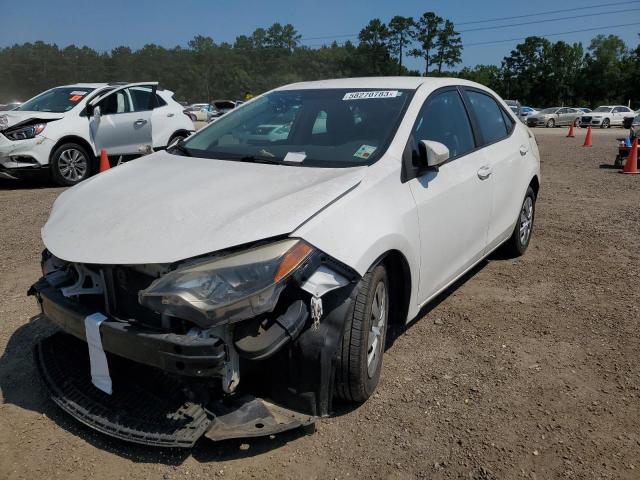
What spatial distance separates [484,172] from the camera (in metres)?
3.92

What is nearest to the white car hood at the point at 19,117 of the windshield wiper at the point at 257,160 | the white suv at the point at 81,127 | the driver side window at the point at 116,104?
the white suv at the point at 81,127

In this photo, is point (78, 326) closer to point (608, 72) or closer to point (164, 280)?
point (164, 280)

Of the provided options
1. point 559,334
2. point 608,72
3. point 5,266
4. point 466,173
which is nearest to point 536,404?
point 559,334

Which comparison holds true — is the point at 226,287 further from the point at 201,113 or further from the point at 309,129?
the point at 201,113

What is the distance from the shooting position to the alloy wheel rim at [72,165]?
29.6 feet

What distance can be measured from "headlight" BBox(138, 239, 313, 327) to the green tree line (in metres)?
65.8

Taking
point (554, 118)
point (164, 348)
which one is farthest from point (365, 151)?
point (554, 118)

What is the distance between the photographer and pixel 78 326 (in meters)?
2.45

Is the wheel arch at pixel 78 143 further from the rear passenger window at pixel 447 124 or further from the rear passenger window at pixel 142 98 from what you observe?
the rear passenger window at pixel 447 124

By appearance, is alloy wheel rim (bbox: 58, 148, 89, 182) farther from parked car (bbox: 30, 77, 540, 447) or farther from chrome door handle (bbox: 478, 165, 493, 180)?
chrome door handle (bbox: 478, 165, 493, 180)

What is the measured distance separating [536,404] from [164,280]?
79.7 inches

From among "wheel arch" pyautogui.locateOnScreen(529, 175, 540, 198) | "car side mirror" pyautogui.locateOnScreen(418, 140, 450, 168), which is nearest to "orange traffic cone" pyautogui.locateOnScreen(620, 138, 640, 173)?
"wheel arch" pyautogui.locateOnScreen(529, 175, 540, 198)

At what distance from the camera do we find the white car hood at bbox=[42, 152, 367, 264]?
2.34 m

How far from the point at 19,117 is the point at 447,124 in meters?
7.76
